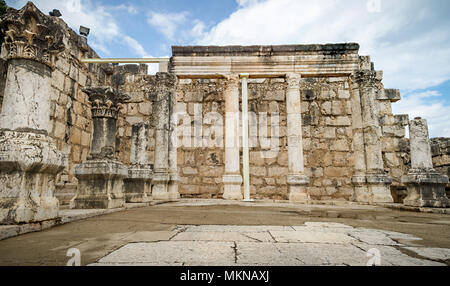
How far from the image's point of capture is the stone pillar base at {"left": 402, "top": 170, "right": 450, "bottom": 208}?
535 cm

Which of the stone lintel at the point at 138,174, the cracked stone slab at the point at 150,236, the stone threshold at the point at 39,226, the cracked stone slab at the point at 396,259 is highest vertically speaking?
the stone lintel at the point at 138,174

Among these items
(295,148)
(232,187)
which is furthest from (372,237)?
(295,148)

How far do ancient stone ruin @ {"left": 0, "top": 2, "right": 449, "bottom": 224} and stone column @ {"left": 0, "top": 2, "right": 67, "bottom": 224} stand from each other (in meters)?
1.60

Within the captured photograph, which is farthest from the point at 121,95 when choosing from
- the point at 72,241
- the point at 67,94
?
the point at 72,241

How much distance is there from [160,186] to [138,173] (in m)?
1.70

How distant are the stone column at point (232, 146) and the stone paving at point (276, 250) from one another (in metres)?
4.90

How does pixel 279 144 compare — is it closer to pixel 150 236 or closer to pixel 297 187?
pixel 297 187

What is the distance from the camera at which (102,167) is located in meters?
4.43

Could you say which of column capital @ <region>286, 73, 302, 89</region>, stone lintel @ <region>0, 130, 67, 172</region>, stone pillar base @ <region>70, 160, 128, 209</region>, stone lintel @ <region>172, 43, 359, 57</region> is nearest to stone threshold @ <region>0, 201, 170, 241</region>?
stone pillar base @ <region>70, 160, 128, 209</region>

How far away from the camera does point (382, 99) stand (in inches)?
348

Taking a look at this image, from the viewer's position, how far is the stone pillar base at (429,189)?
535cm

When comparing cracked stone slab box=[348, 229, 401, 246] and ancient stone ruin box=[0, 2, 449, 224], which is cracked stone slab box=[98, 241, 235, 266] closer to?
cracked stone slab box=[348, 229, 401, 246]

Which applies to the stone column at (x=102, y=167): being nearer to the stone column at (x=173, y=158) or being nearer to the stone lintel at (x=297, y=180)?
the stone column at (x=173, y=158)

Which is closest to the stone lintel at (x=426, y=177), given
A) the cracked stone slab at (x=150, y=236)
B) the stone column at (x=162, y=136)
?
the cracked stone slab at (x=150, y=236)
